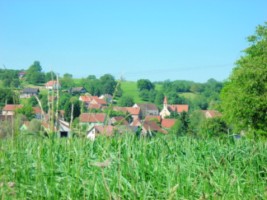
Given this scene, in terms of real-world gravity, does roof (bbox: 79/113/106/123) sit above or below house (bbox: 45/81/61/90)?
below

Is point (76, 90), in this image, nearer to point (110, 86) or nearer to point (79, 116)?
point (110, 86)

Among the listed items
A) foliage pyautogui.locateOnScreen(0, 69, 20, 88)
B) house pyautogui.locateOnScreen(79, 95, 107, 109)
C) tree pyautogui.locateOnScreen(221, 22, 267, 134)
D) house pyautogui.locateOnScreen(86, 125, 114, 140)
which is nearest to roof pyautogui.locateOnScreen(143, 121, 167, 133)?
house pyautogui.locateOnScreen(86, 125, 114, 140)

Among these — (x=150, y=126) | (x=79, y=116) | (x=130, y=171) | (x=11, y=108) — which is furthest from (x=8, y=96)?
(x=150, y=126)

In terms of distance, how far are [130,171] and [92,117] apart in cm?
78

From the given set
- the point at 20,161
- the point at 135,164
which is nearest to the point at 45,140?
the point at 20,161

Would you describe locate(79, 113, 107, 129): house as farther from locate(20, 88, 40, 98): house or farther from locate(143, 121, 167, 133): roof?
locate(143, 121, 167, 133): roof

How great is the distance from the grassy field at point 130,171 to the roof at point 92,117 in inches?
10.0

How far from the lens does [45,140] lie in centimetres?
488

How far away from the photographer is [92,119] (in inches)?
182

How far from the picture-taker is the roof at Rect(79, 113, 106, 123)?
432 cm

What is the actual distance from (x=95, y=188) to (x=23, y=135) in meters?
2.10

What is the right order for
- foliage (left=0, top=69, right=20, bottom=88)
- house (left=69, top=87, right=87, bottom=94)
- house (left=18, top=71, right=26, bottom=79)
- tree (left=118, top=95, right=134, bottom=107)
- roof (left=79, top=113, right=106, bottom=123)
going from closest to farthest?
roof (left=79, top=113, right=106, bottom=123) → foliage (left=0, top=69, right=20, bottom=88) → house (left=69, top=87, right=87, bottom=94) → house (left=18, top=71, right=26, bottom=79) → tree (left=118, top=95, right=134, bottom=107)

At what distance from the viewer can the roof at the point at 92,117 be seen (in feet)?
14.2

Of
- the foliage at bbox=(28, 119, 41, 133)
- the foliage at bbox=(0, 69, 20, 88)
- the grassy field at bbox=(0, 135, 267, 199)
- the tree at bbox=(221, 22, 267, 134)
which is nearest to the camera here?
the grassy field at bbox=(0, 135, 267, 199)
